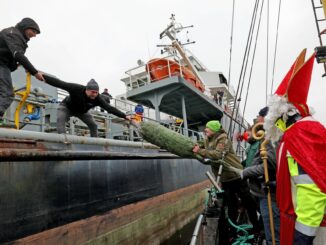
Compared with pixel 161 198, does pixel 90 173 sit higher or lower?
higher

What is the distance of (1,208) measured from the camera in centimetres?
288

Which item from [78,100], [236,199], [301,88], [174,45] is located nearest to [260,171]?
[301,88]

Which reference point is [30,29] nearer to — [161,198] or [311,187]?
[311,187]

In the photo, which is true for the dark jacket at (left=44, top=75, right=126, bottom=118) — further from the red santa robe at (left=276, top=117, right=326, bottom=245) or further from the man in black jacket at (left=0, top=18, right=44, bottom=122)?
the red santa robe at (left=276, top=117, right=326, bottom=245)

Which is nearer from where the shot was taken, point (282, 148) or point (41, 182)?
point (282, 148)

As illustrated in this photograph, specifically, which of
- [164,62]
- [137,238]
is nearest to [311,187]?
[137,238]

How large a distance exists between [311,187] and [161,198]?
5275 millimetres

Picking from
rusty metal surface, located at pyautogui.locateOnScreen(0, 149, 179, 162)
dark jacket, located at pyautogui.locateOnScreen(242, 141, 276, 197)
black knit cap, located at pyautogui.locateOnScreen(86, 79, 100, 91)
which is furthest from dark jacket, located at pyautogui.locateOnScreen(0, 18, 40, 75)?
dark jacket, located at pyautogui.locateOnScreen(242, 141, 276, 197)

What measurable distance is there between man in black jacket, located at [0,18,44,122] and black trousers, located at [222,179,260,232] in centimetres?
295

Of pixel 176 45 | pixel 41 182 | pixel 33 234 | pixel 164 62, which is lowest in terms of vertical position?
pixel 33 234

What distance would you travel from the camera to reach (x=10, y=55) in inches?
137

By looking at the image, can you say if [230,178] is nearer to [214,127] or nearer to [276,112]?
[214,127]

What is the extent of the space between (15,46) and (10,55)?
0.15 m

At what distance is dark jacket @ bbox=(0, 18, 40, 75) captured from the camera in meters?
3.39
